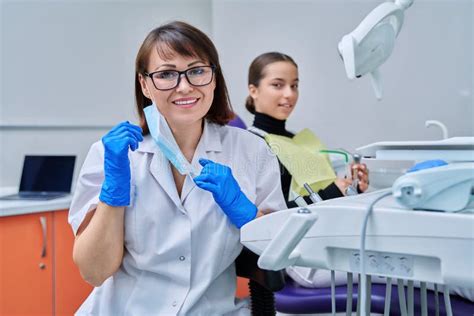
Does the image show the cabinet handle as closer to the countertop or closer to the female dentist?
the countertop

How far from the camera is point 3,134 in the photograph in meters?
2.33

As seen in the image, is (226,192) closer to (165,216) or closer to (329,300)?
(165,216)

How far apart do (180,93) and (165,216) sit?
0.30 meters

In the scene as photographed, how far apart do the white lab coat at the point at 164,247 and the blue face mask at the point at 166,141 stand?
6cm

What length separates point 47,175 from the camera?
2.05 metres

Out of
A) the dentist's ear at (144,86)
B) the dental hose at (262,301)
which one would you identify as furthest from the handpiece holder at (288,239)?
the dentist's ear at (144,86)

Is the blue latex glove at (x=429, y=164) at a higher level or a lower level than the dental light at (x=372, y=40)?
lower

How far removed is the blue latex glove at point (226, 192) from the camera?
1.01 m

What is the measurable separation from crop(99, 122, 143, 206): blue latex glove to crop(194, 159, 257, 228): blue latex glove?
6.4 inches

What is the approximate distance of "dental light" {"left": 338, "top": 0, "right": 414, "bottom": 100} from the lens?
906 millimetres

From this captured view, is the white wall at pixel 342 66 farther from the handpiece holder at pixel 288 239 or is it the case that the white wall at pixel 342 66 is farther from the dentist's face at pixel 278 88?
the handpiece holder at pixel 288 239

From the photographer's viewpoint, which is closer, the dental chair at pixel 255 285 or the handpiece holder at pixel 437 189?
the handpiece holder at pixel 437 189

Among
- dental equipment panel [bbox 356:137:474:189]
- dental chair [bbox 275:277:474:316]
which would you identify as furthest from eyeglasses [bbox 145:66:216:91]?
dental chair [bbox 275:277:474:316]

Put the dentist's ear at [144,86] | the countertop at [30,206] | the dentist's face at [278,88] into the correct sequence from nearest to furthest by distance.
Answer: the dentist's ear at [144,86]
the countertop at [30,206]
the dentist's face at [278,88]
